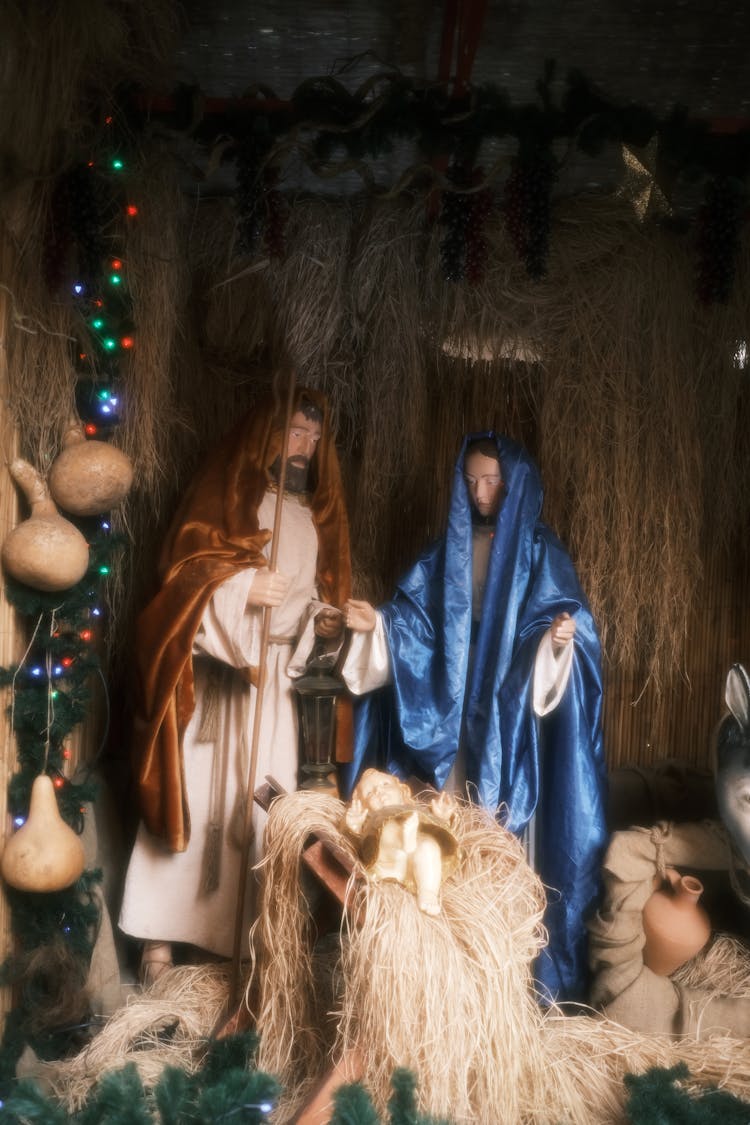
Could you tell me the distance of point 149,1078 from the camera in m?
2.84

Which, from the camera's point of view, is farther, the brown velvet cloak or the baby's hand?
the brown velvet cloak

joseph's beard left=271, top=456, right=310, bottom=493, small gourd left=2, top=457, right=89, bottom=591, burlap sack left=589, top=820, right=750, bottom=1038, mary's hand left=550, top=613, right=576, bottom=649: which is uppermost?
joseph's beard left=271, top=456, right=310, bottom=493

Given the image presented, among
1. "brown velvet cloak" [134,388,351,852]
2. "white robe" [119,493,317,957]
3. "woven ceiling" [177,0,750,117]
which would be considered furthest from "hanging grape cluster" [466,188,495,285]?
"white robe" [119,493,317,957]

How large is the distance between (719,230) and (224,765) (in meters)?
2.21

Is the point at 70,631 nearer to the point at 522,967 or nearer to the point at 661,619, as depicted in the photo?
the point at 522,967

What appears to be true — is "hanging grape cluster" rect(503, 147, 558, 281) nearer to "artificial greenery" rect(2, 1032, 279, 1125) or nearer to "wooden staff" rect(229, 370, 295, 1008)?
"wooden staff" rect(229, 370, 295, 1008)

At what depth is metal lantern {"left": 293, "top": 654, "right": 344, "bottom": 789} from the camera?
3.28 m

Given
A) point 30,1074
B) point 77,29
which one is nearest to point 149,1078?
A: point 30,1074

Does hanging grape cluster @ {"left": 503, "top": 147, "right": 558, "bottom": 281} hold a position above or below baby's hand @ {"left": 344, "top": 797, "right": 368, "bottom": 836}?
above

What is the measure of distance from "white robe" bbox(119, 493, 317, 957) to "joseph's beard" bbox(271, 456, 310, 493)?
0.08 m

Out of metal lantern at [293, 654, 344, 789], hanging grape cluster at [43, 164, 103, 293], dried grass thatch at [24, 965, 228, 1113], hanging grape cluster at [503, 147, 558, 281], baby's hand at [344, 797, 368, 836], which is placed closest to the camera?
baby's hand at [344, 797, 368, 836]

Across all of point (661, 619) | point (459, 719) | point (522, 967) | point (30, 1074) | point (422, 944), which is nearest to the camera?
point (422, 944)

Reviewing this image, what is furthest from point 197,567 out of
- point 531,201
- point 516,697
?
point 531,201

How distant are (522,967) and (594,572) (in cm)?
159
